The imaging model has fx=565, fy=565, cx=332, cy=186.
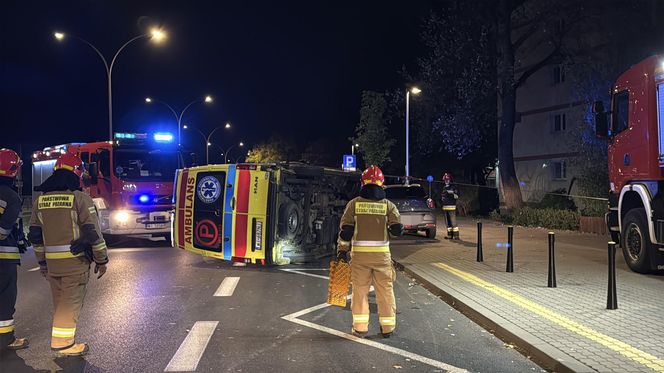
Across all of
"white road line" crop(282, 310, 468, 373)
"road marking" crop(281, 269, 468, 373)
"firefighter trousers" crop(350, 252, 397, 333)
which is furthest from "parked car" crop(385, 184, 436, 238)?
"firefighter trousers" crop(350, 252, 397, 333)

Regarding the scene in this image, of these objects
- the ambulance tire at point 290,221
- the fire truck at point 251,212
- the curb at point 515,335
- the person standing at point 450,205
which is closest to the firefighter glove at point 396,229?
the curb at point 515,335

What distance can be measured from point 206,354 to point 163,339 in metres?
0.79

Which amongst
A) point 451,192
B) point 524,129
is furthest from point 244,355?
point 524,129

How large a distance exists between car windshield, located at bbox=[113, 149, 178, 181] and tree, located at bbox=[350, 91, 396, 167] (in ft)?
77.0

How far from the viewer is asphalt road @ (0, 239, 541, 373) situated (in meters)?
5.29

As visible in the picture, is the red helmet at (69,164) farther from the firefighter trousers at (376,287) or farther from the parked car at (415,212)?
the parked car at (415,212)

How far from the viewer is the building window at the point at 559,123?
30.6 metres

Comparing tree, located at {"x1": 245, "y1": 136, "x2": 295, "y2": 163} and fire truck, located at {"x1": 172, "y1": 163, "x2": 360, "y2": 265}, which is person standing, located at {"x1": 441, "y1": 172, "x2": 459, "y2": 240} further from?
tree, located at {"x1": 245, "y1": 136, "x2": 295, "y2": 163}

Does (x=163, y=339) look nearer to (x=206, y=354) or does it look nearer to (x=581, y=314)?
(x=206, y=354)

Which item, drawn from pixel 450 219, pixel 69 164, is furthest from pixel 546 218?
pixel 69 164

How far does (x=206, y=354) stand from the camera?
18.2 feet

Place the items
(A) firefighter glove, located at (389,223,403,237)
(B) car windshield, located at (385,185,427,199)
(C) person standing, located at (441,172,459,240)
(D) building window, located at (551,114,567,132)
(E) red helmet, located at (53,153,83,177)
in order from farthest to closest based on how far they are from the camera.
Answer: (D) building window, located at (551,114,567,132) < (B) car windshield, located at (385,185,427,199) < (C) person standing, located at (441,172,459,240) < (A) firefighter glove, located at (389,223,403,237) < (E) red helmet, located at (53,153,83,177)

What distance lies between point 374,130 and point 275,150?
32.5 m

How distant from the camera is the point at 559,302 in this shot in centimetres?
749
